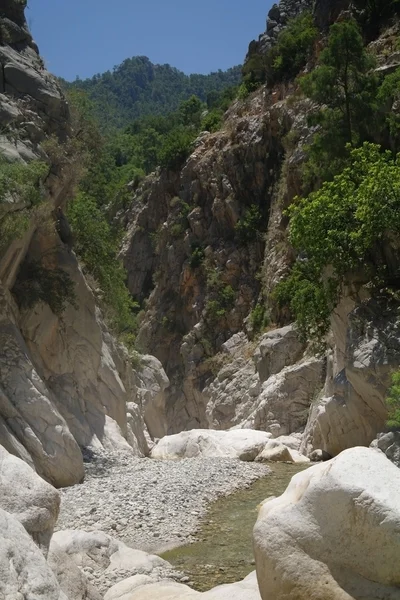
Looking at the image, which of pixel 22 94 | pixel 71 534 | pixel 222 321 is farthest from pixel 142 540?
pixel 222 321

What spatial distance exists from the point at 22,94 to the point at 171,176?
36450mm

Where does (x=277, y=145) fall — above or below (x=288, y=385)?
above

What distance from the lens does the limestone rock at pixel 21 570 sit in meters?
4.65

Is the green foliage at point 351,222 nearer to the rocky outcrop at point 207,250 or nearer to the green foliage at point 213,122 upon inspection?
the rocky outcrop at point 207,250

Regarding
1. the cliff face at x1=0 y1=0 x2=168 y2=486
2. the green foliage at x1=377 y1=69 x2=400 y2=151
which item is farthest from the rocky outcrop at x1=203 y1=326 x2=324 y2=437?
the green foliage at x1=377 y1=69 x2=400 y2=151

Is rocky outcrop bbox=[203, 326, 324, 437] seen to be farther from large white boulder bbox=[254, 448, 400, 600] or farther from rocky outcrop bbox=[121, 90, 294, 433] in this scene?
large white boulder bbox=[254, 448, 400, 600]

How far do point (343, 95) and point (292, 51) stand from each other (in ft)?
Answer: 75.2

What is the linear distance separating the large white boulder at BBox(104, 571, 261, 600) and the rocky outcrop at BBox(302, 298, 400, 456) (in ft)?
40.8

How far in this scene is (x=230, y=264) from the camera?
163 ft

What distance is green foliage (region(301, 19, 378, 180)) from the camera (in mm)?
28906

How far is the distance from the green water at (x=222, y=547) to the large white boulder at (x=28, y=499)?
414cm

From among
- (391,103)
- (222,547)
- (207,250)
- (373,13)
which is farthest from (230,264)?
(222,547)

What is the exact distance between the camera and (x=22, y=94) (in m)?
23.2

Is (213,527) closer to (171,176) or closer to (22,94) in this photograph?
(22,94)
